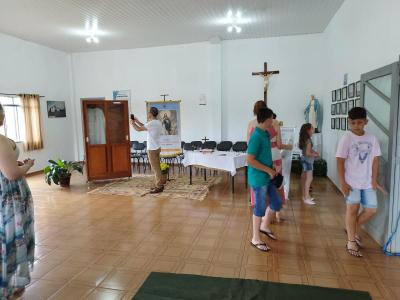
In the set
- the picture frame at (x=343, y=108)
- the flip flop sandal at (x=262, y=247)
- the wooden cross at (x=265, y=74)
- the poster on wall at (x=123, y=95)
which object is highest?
the wooden cross at (x=265, y=74)

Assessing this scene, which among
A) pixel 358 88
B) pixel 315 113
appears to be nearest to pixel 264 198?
pixel 358 88

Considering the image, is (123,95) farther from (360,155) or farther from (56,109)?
(360,155)

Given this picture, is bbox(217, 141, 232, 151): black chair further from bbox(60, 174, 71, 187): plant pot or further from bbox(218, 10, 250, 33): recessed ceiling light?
bbox(60, 174, 71, 187): plant pot

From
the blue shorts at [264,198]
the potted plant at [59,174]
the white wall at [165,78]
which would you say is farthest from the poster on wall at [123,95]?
the blue shorts at [264,198]

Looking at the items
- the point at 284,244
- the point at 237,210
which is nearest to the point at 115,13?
the point at 237,210

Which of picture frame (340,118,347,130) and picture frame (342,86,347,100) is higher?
picture frame (342,86,347,100)

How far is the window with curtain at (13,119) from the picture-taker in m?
7.36

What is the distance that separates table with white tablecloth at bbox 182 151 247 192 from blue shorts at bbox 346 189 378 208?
259cm

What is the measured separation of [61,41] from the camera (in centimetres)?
809

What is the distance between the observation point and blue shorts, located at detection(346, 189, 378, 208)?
3.05 metres

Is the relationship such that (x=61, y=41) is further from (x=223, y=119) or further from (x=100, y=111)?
(x=223, y=119)

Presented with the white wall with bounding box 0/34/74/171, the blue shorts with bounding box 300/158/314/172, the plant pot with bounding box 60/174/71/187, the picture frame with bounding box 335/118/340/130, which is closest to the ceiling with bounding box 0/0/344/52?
the white wall with bounding box 0/34/74/171

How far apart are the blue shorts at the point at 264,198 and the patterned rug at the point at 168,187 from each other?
2.14 m

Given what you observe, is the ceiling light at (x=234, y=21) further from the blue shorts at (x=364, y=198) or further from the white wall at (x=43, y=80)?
the white wall at (x=43, y=80)
